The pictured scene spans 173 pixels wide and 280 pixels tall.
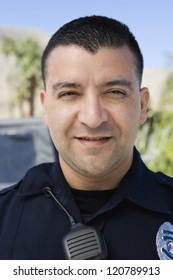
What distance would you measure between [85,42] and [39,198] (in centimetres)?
59

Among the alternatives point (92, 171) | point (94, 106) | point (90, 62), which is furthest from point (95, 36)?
point (92, 171)

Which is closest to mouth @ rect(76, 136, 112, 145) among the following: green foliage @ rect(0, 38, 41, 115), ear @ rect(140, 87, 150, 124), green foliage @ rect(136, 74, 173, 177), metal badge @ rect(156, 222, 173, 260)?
ear @ rect(140, 87, 150, 124)

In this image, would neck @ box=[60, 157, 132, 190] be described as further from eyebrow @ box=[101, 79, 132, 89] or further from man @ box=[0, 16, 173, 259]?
eyebrow @ box=[101, 79, 132, 89]

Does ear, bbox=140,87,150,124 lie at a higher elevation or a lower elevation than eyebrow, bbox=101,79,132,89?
lower

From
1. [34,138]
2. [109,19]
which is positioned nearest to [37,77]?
[34,138]

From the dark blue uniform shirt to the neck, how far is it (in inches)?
0.9

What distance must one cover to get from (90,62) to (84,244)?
1.94 feet

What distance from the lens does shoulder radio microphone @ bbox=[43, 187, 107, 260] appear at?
1508 mm

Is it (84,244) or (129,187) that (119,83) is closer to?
(129,187)

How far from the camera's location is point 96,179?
1.63 metres

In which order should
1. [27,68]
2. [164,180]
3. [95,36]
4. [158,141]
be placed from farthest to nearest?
[27,68] → [158,141] → [164,180] → [95,36]

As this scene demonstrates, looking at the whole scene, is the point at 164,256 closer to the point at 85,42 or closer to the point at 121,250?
the point at 121,250

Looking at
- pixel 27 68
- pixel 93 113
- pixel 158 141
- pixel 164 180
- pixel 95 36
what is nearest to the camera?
pixel 93 113

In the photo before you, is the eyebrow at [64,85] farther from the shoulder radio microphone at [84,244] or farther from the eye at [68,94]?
the shoulder radio microphone at [84,244]
